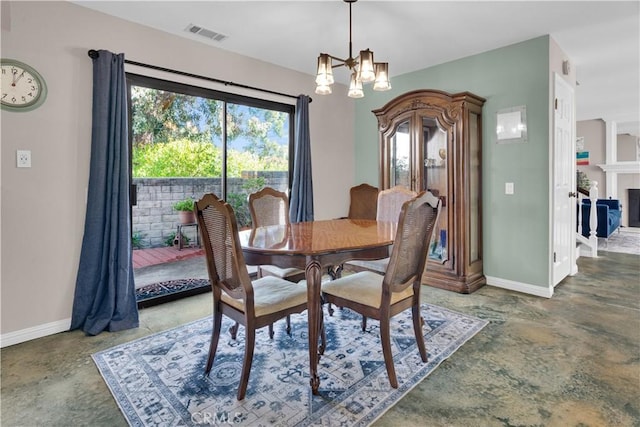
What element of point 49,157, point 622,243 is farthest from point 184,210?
point 622,243

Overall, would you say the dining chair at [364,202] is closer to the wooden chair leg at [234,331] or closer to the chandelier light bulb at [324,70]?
the chandelier light bulb at [324,70]

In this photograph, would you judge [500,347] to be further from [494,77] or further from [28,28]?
[28,28]

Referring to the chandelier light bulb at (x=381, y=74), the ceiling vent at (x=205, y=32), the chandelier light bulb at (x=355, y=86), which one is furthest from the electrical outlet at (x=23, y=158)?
the chandelier light bulb at (x=381, y=74)

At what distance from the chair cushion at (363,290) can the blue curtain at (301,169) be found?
186 centimetres

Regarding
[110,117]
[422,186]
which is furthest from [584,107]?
[110,117]

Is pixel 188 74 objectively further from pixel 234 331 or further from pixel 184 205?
pixel 234 331

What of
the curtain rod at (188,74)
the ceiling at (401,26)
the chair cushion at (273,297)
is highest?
the ceiling at (401,26)

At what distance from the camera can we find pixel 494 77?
137 inches

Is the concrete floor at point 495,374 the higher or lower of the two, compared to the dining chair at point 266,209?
lower

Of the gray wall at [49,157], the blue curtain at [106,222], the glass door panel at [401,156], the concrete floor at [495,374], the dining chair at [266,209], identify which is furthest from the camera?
the glass door panel at [401,156]

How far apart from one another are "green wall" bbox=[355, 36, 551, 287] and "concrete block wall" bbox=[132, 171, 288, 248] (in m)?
2.55

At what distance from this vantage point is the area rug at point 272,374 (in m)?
1.60

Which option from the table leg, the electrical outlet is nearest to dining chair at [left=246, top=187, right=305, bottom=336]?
the table leg

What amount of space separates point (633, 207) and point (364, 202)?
7440mm
